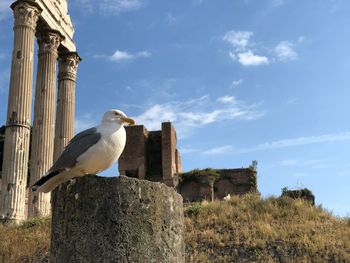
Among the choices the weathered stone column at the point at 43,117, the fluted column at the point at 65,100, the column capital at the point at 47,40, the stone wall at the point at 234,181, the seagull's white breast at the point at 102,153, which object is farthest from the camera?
the stone wall at the point at 234,181

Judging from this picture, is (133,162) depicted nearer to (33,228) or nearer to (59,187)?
(33,228)

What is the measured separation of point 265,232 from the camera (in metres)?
13.0

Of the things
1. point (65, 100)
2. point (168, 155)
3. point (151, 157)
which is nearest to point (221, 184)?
point (168, 155)

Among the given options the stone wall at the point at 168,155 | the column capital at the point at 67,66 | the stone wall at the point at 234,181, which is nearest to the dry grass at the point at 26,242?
the column capital at the point at 67,66

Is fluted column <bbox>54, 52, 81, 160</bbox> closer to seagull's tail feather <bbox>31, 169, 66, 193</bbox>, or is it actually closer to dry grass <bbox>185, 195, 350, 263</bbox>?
dry grass <bbox>185, 195, 350, 263</bbox>

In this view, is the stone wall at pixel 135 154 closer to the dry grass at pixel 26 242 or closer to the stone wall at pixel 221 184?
the stone wall at pixel 221 184

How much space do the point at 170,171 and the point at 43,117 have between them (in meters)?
16.3

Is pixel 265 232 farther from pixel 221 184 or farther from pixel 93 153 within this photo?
pixel 221 184

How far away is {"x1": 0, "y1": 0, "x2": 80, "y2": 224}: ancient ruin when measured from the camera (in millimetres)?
17625

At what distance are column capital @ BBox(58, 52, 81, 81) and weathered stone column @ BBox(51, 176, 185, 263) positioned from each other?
63.5 feet

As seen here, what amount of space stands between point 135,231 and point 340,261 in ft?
28.5

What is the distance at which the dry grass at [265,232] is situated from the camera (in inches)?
464

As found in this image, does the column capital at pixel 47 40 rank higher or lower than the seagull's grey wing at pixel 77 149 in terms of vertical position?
higher

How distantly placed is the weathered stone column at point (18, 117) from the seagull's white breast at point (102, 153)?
13.4 m
